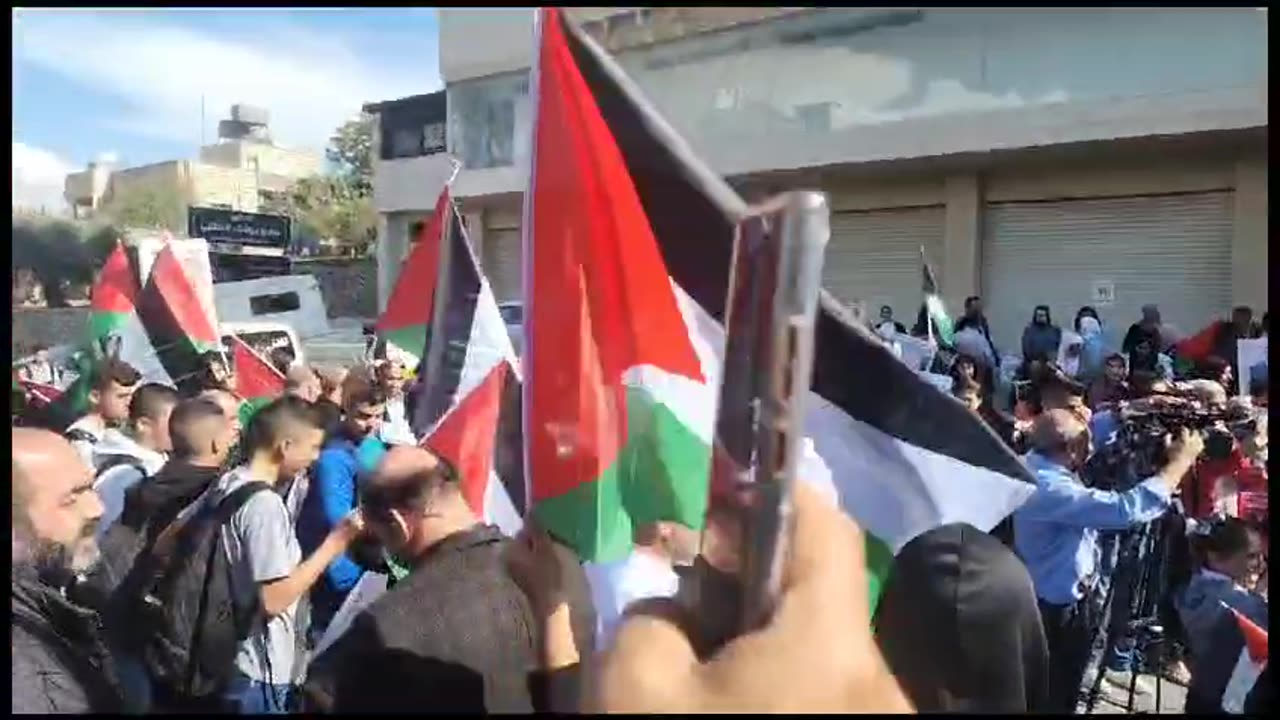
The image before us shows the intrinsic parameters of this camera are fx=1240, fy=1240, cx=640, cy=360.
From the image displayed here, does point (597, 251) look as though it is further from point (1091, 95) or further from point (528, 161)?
point (1091, 95)

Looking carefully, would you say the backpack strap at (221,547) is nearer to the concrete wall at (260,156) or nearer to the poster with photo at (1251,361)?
the concrete wall at (260,156)

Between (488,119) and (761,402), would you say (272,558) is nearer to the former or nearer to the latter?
(488,119)

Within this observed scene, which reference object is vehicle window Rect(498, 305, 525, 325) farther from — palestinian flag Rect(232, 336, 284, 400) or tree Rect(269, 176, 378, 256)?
tree Rect(269, 176, 378, 256)

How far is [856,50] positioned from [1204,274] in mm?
8663

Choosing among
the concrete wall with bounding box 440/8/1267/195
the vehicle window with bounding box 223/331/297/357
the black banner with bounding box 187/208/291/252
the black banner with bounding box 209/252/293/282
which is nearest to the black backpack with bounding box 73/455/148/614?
the concrete wall with bounding box 440/8/1267/195

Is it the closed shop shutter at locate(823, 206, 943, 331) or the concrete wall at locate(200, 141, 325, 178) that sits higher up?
the concrete wall at locate(200, 141, 325, 178)

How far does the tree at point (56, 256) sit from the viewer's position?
416cm

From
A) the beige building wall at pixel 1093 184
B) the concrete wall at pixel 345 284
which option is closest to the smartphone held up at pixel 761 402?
the concrete wall at pixel 345 284

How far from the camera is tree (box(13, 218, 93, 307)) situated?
4.16 m

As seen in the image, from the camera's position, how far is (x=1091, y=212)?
10727 mm

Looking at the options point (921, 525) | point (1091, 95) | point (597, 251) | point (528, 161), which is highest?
point (1091, 95)

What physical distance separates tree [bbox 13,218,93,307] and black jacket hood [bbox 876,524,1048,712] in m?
A: 2.87

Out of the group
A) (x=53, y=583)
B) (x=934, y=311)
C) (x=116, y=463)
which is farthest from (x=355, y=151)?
(x=934, y=311)

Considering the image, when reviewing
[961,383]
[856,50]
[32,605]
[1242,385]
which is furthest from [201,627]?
[1242,385]
